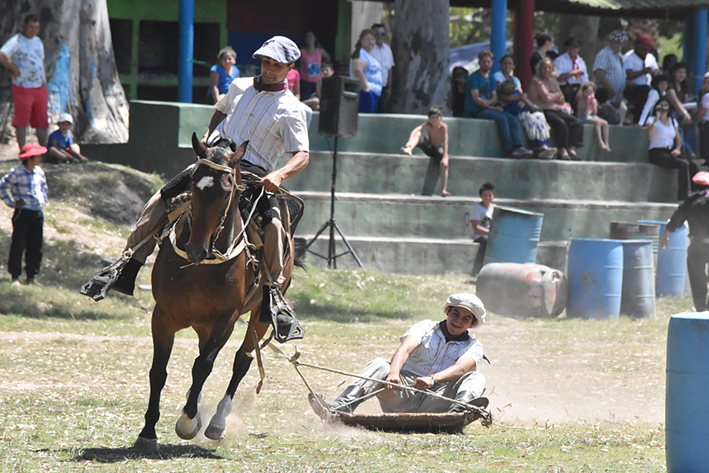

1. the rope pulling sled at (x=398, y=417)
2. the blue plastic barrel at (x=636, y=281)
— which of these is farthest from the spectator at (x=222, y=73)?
the rope pulling sled at (x=398, y=417)

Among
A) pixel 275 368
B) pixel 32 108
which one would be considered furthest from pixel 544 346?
pixel 32 108

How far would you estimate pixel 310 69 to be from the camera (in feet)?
72.8

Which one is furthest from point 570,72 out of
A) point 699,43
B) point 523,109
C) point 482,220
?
point 699,43

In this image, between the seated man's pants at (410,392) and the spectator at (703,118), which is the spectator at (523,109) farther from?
the seated man's pants at (410,392)

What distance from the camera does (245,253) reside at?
24.0 ft

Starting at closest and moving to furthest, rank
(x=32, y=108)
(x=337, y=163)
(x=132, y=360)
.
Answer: (x=132, y=360) < (x=32, y=108) < (x=337, y=163)

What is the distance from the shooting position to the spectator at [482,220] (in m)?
19.4

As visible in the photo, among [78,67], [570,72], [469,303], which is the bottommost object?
[469,303]

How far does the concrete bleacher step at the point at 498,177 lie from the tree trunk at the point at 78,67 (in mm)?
4551

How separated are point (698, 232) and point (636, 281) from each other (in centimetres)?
124

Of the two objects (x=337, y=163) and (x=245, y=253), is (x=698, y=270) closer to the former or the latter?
(x=337, y=163)

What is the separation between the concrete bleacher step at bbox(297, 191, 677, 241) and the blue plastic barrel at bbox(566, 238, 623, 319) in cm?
420

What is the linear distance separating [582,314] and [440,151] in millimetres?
5417

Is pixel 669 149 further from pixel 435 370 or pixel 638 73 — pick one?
pixel 435 370
